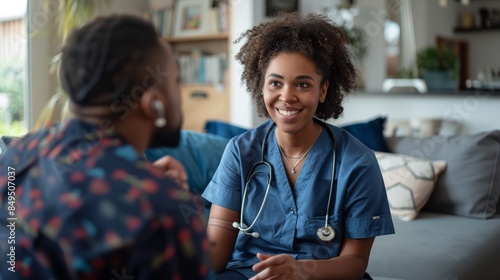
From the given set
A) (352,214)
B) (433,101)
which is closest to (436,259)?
(352,214)

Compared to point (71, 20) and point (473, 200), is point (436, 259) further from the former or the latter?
point (71, 20)

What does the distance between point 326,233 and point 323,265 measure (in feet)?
0.30

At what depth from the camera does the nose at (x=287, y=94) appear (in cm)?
141

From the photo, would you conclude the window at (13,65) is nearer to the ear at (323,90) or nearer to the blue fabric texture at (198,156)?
the blue fabric texture at (198,156)

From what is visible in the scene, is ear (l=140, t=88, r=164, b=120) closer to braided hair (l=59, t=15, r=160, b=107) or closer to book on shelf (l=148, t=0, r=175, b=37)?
braided hair (l=59, t=15, r=160, b=107)

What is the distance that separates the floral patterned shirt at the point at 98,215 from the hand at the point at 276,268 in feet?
1.54

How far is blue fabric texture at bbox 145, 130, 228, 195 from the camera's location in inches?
88.0

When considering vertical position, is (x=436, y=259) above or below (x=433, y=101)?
below

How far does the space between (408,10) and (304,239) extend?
344cm

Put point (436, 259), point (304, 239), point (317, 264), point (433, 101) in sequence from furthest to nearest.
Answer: point (433, 101)
point (436, 259)
point (304, 239)
point (317, 264)

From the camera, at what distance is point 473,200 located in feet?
8.09

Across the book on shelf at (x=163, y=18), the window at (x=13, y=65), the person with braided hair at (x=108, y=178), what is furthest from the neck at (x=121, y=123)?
the book on shelf at (x=163, y=18)

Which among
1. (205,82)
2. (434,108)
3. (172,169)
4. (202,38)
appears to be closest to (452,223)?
(434,108)

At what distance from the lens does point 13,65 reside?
3.64 m
